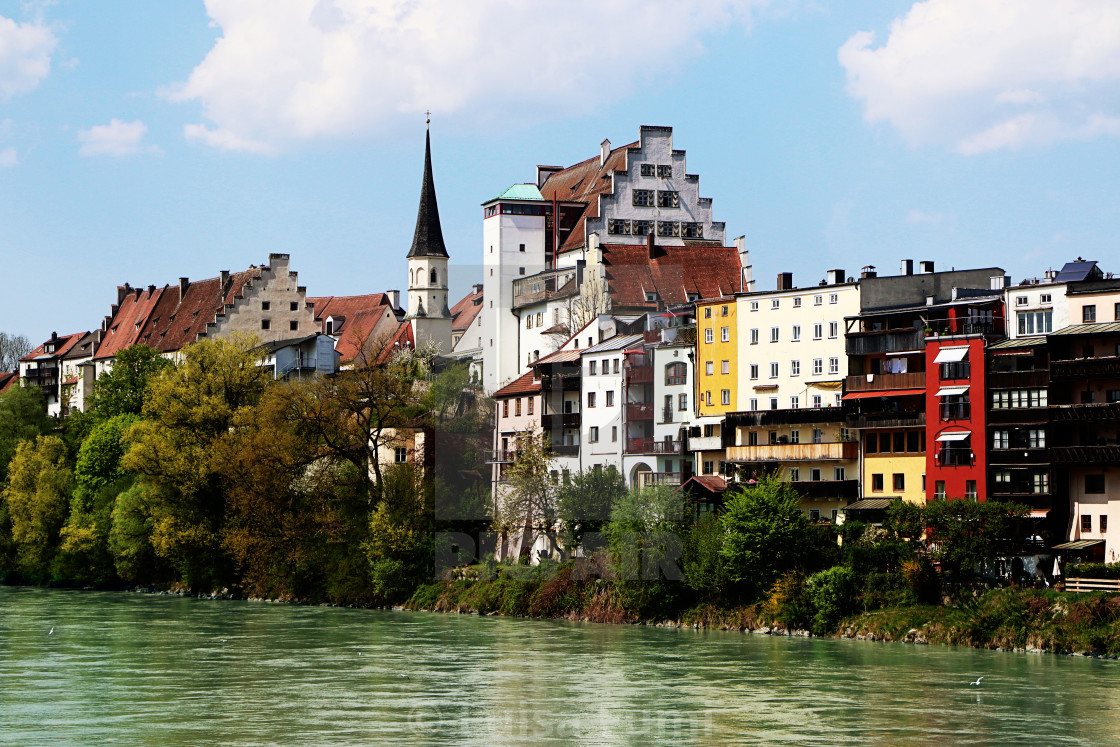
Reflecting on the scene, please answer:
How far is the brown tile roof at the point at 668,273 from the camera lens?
105938 mm

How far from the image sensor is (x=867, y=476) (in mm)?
79125

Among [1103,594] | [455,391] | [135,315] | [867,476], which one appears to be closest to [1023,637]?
[1103,594]

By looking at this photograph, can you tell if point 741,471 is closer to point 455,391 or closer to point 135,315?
point 455,391

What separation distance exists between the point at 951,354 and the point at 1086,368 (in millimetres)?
5982

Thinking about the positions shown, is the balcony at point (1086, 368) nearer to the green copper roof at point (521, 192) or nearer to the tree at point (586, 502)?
the tree at point (586, 502)

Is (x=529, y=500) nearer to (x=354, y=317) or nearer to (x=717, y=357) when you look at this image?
(x=717, y=357)

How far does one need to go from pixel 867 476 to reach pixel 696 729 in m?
34.7

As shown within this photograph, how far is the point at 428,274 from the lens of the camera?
128375mm

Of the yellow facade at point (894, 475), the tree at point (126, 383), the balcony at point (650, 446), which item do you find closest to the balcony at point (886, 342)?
the yellow facade at point (894, 475)

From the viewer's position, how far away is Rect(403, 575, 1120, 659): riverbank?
62.1 metres

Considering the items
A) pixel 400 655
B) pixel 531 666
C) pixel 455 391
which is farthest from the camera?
pixel 455 391

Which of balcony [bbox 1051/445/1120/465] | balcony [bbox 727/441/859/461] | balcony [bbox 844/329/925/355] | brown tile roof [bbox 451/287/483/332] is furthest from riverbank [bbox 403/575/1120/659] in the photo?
brown tile roof [bbox 451/287/483/332]

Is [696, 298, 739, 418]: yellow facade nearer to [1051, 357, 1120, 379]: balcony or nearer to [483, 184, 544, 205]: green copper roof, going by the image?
[1051, 357, 1120, 379]: balcony

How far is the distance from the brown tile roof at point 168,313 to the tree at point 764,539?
6959 centimetres
